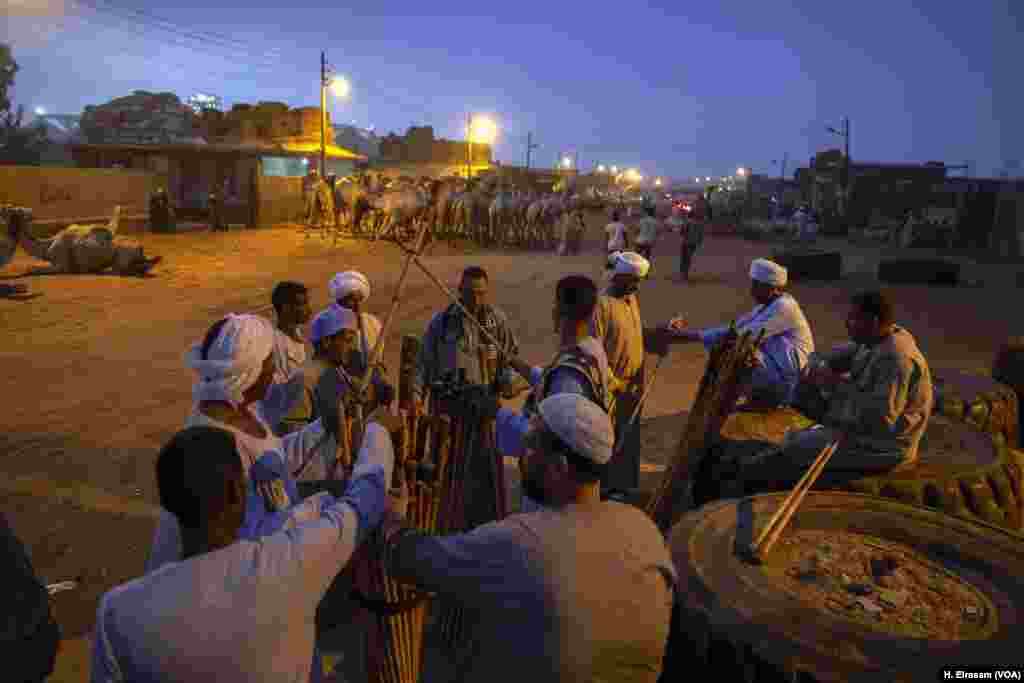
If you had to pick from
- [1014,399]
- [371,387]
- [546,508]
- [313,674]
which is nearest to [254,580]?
[313,674]

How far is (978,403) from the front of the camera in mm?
5434

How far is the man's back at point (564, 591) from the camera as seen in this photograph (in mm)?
1665

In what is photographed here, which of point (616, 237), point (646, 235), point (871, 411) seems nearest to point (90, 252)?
point (616, 237)

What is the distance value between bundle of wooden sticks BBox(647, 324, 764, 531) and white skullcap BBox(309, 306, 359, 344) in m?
1.88

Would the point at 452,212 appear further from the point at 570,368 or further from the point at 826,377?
the point at 570,368

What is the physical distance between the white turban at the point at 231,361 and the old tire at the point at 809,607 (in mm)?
1745

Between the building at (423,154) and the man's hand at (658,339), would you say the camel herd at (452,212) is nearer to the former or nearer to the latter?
the man's hand at (658,339)

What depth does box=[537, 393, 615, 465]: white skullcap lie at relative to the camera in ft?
5.72

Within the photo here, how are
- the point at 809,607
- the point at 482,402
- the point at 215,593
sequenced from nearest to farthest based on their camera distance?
1. the point at 215,593
2. the point at 809,607
3. the point at 482,402

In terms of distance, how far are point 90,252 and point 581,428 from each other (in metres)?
16.2

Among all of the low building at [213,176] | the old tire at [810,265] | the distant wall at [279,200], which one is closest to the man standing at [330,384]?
the old tire at [810,265]

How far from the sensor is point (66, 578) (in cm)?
405

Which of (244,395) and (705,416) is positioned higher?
(244,395)

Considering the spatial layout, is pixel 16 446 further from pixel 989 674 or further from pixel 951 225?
pixel 951 225
